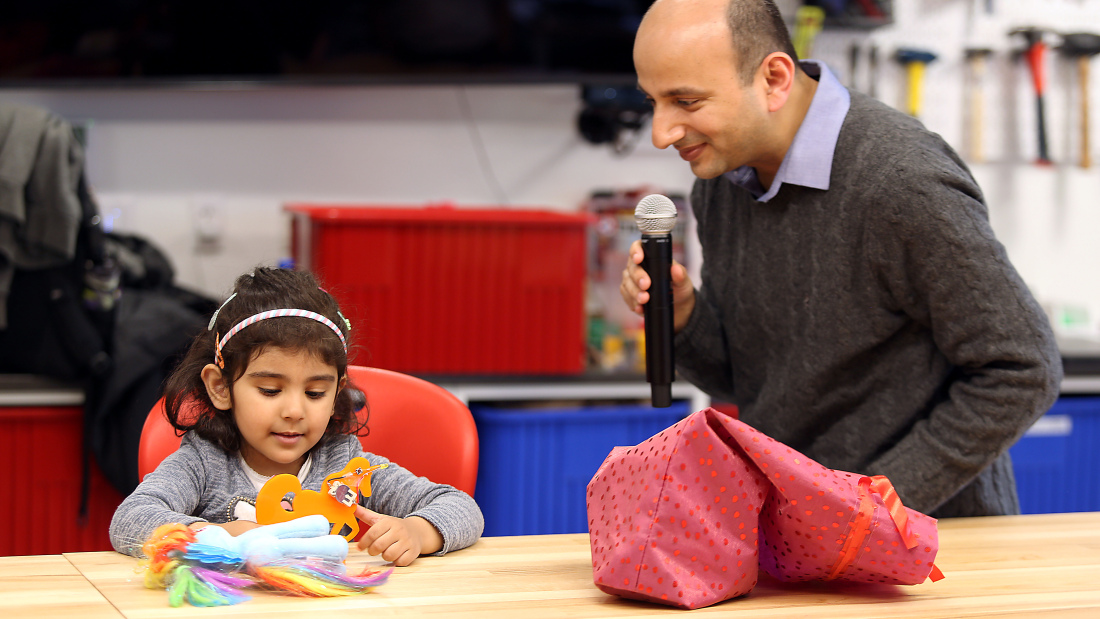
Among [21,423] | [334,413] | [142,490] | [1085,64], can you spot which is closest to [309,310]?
[334,413]

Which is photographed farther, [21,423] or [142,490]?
[21,423]

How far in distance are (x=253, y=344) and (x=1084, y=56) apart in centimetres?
251

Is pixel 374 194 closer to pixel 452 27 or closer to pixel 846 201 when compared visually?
pixel 452 27

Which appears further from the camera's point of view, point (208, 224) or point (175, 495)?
point (208, 224)

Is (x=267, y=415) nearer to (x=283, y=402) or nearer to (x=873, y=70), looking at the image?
(x=283, y=402)

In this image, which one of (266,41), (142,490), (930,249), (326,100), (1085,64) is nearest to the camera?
(142,490)

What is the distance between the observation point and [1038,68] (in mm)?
2637

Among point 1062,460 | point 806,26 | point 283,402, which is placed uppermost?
point 806,26

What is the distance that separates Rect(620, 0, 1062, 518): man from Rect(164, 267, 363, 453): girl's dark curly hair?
0.36m

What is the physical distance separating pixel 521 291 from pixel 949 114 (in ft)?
4.57

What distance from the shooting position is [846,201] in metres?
1.20

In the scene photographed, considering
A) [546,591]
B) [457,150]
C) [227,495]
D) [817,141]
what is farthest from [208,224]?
[546,591]

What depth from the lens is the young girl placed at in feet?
3.49

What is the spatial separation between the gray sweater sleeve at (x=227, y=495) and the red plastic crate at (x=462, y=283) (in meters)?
0.92
